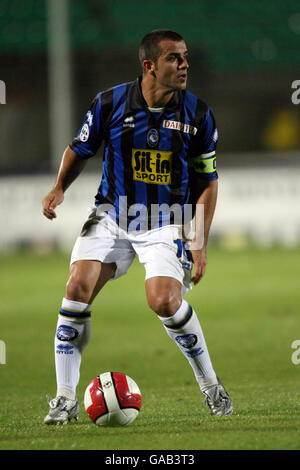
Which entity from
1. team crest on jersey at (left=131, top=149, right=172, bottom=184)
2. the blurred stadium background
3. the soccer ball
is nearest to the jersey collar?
team crest on jersey at (left=131, top=149, right=172, bottom=184)

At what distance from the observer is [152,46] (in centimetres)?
522

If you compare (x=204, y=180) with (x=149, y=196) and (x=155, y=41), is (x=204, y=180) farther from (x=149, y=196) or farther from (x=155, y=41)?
(x=155, y=41)

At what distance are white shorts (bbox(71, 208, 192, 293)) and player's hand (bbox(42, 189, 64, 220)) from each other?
0.25m

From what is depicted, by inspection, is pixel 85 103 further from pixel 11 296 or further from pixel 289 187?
pixel 11 296

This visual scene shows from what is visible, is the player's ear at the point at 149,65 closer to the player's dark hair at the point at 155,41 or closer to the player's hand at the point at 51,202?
the player's dark hair at the point at 155,41

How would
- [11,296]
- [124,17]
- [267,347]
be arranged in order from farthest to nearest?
[124,17] < [11,296] < [267,347]

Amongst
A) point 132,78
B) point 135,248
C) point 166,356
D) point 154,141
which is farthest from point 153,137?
point 132,78

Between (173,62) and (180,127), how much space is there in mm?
395

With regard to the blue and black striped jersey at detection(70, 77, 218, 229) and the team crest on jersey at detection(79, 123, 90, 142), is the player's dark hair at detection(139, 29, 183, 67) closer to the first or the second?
the blue and black striped jersey at detection(70, 77, 218, 229)

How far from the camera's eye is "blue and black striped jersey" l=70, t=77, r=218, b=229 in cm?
535

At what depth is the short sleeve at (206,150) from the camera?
533cm

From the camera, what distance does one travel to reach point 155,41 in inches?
206
